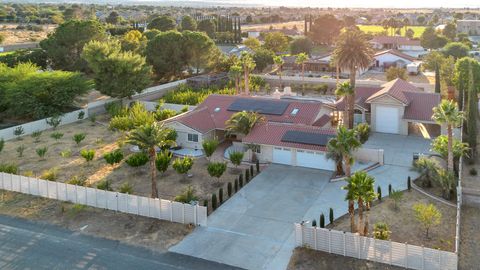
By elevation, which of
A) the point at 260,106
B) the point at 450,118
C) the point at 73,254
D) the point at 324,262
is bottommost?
the point at 73,254

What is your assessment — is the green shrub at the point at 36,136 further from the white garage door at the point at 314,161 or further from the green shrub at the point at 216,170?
the white garage door at the point at 314,161

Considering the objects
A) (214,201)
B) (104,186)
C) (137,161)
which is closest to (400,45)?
(137,161)

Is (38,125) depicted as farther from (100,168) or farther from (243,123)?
(243,123)

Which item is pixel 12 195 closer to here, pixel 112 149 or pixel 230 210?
pixel 112 149

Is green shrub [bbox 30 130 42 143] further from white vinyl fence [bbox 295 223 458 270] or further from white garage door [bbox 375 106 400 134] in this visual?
white garage door [bbox 375 106 400 134]

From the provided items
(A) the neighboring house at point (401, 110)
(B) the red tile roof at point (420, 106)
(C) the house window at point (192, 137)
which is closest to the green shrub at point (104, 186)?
(C) the house window at point (192, 137)

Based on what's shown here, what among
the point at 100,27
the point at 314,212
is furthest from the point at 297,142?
the point at 100,27
